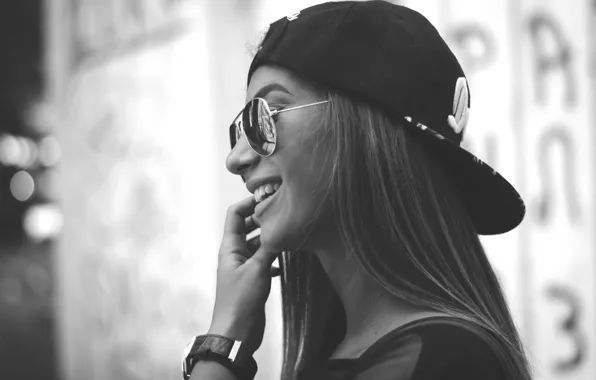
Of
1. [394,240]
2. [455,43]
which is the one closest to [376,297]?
[394,240]

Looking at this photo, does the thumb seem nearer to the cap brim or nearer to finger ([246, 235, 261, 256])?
finger ([246, 235, 261, 256])

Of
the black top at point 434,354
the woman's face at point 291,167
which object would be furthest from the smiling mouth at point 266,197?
the black top at point 434,354

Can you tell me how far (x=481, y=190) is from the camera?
1.36 m

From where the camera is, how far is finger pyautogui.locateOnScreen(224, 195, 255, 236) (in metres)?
1.59

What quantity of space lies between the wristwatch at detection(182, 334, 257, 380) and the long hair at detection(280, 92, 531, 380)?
28cm

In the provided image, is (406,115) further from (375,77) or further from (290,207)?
(290,207)

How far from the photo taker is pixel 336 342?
5.05 ft

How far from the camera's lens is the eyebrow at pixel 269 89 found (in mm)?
1353

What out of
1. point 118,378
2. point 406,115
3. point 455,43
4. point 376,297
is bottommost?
point 118,378

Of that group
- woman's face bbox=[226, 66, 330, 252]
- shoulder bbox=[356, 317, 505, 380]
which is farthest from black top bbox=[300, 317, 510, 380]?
woman's face bbox=[226, 66, 330, 252]

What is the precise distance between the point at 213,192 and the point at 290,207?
129 inches

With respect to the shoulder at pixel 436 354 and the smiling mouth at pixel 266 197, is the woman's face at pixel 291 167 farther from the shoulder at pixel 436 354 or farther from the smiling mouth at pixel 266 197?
the shoulder at pixel 436 354

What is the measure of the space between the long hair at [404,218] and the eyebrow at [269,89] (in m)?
0.11

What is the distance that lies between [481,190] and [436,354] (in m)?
0.37
